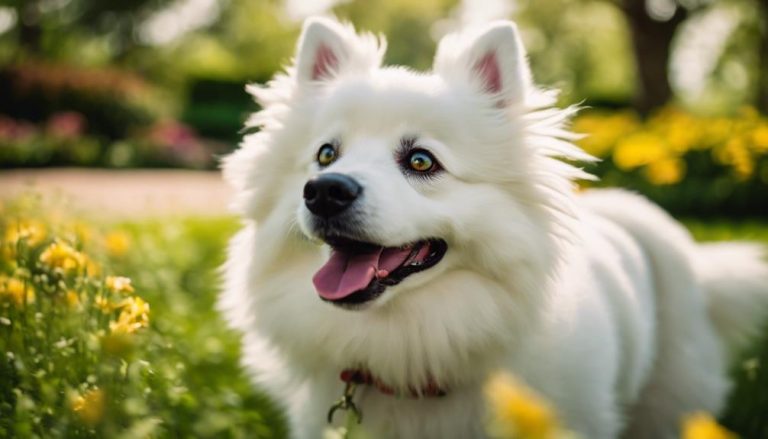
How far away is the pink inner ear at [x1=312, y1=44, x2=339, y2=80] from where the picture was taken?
3.11 meters

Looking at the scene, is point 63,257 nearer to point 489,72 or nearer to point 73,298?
point 73,298

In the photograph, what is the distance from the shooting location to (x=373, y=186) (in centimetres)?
238

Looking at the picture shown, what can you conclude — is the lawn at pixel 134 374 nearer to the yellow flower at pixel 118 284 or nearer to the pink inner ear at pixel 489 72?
the yellow flower at pixel 118 284

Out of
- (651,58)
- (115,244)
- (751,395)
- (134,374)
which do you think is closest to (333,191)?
(134,374)

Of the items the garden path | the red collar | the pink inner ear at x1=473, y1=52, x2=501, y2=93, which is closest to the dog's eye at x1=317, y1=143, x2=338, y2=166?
the pink inner ear at x1=473, y1=52, x2=501, y2=93

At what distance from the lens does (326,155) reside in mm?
2762

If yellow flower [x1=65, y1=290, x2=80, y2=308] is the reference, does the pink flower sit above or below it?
below

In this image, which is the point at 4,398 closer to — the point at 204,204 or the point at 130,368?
the point at 130,368

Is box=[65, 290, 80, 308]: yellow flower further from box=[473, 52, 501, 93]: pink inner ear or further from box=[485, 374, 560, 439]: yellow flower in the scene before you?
box=[485, 374, 560, 439]: yellow flower

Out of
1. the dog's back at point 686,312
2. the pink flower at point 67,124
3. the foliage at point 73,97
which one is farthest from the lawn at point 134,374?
the foliage at point 73,97

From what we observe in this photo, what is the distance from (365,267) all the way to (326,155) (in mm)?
534

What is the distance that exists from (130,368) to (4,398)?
0.60 metres

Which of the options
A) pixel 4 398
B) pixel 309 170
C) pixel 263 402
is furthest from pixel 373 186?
pixel 263 402

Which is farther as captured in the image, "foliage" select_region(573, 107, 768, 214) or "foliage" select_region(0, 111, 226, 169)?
"foliage" select_region(0, 111, 226, 169)
